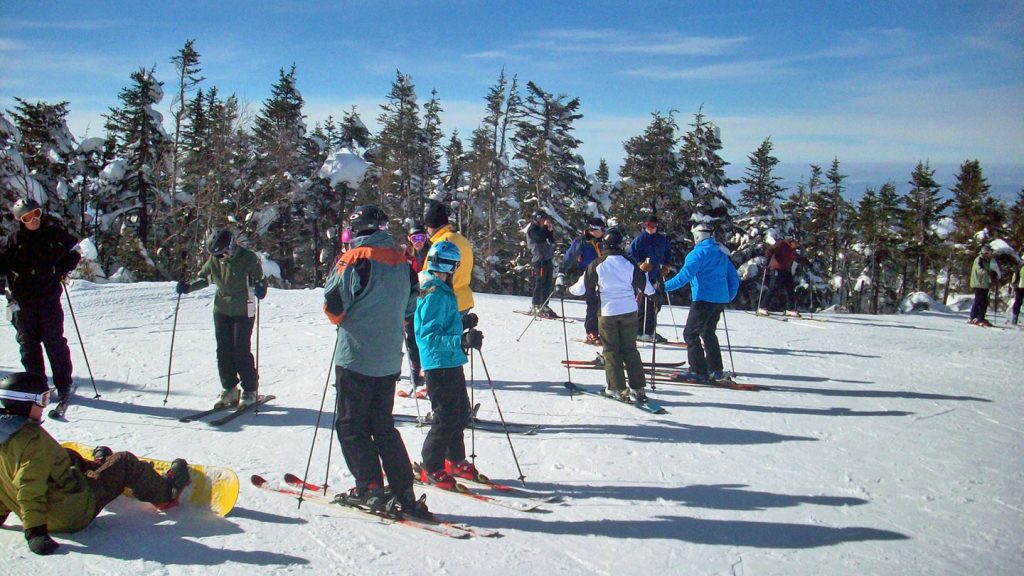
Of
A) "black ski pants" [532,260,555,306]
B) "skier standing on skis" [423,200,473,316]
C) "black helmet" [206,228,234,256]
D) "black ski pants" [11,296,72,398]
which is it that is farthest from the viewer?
"black ski pants" [532,260,555,306]

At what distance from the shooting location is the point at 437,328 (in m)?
4.86

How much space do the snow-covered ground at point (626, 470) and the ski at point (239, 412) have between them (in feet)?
0.31

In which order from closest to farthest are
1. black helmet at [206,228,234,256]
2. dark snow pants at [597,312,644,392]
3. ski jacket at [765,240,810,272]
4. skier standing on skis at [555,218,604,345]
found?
black helmet at [206,228,234,256]
dark snow pants at [597,312,644,392]
skier standing on skis at [555,218,604,345]
ski jacket at [765,240,810,272]

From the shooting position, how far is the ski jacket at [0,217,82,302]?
6.12 meters

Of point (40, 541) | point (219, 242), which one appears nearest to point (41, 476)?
point (40, 541)

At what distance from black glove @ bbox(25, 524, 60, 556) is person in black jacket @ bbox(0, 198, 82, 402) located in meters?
3.32

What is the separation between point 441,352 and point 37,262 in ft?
14.5

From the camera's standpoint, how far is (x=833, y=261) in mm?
44188

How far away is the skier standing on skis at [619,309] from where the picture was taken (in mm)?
7031

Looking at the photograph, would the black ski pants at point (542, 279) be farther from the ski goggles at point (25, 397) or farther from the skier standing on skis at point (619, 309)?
the ski goggles at point (25, 397)

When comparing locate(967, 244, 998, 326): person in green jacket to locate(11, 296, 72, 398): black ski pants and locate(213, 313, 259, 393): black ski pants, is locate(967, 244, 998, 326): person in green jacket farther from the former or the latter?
locate(11, 296, 72, 398): black ski pants

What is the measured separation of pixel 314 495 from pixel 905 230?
4545 centimetres

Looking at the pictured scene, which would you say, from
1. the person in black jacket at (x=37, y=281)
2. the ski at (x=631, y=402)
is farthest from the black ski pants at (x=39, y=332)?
the ski at (x=631, y=402)

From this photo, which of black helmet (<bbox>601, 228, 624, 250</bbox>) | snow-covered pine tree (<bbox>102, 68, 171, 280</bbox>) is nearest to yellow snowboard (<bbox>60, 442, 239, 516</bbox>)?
Result: black helmet (<bbox>601, 228, 624, 250</bbox>)
